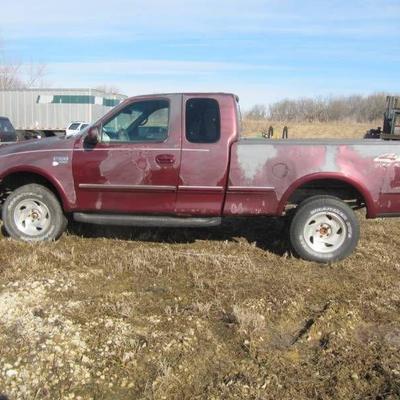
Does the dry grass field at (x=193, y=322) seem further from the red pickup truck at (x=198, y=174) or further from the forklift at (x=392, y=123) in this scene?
the forklift at (x=392, y=123)

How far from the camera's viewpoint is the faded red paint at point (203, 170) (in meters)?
5.75

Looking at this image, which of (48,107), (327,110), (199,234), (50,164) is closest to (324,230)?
(199,234)

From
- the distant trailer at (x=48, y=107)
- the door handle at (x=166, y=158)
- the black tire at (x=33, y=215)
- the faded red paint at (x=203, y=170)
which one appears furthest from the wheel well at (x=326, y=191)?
the distant trailer at (x=48, y=107)

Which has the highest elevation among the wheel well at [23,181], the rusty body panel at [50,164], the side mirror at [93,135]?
the side mirror at [93,135]

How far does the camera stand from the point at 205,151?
5.86m

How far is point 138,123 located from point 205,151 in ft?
2.80

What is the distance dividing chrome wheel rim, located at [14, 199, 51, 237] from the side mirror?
0.99m

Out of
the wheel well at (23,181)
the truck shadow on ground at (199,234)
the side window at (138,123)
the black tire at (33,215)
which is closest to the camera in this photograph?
the side window at (138,123)

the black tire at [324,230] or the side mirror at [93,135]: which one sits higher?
the side mirror at [93,135]

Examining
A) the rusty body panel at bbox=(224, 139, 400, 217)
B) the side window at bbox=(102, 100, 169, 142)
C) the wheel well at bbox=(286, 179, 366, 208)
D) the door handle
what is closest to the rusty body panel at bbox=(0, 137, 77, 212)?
the side window at bbox=(102, 100, 169, 142)

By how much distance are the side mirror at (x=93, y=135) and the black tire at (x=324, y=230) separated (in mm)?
2405

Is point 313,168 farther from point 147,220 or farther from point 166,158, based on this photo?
point 147,220

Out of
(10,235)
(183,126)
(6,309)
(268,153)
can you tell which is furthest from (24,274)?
(268,153)

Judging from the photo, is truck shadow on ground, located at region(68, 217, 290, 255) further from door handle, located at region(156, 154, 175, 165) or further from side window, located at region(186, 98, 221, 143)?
side window, located at region(186, 98, 221, 143)
